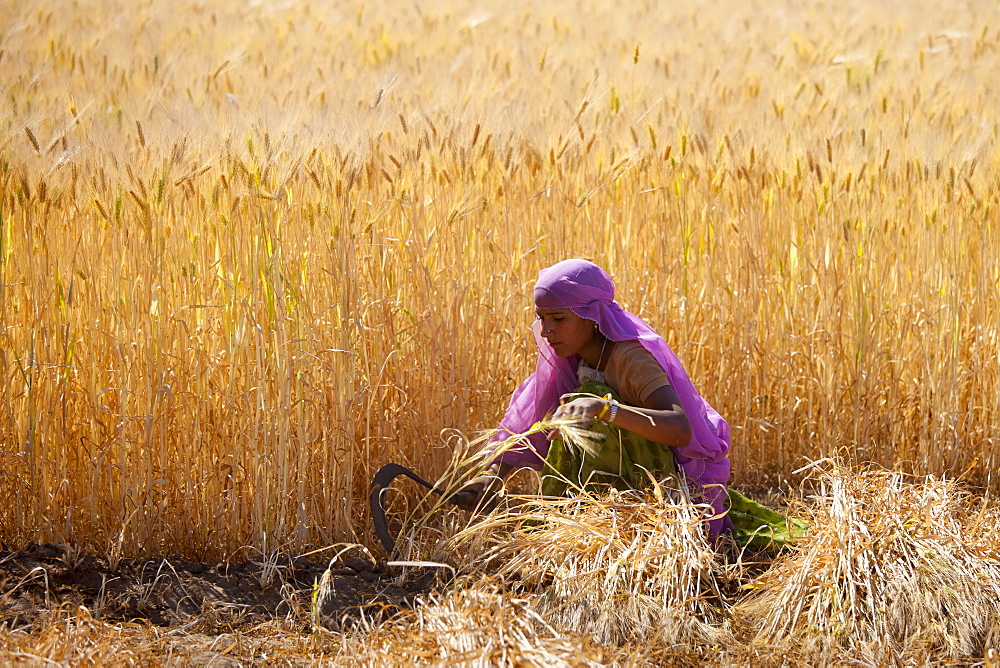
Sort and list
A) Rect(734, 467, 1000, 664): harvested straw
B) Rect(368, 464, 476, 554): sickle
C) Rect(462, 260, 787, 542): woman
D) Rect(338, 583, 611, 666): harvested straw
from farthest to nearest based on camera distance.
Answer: Rect(368, 464, 476, 554): sickle, Rect(462, 260, 787, 542): woman, Rect(734, 467, 1000, 664): harvested straw, Rect(338, 583, 611, 666): harvested straw

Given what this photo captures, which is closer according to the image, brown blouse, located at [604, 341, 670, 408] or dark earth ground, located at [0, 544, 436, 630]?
dark earth ground, located at [0, 544, 436, 630]

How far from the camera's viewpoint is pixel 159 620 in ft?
7.76

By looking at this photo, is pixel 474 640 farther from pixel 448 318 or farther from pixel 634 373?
pixel 448 318

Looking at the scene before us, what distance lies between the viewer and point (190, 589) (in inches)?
96.4

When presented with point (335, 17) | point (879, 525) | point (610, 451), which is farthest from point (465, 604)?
point (335, 17)

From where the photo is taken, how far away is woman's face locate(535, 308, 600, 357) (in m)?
2.47

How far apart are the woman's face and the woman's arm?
159 mm

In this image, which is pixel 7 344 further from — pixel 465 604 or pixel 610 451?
pixel 610 451

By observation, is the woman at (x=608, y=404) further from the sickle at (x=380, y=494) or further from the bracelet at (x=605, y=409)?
the sickle at (x=380, y=494)

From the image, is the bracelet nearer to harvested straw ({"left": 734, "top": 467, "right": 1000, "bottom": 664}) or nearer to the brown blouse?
the brown blouse

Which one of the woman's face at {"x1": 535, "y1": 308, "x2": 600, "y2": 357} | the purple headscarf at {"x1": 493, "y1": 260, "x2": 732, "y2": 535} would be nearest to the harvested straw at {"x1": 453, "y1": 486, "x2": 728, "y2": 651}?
the purple headscarf at {"x1": 493, "y1": 260, "x2": 732, "y2": 535}

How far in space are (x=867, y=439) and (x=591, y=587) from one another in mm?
1499

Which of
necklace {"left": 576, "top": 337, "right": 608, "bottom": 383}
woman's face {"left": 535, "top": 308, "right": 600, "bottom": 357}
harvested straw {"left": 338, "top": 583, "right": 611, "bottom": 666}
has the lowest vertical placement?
harvested straw {"left": 338, "top": 583, "right": 611, "bottom": 666}

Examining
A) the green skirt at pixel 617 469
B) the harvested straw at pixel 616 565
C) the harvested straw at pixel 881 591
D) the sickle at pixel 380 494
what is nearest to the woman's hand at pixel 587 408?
the green skirt at pixel 617 469
